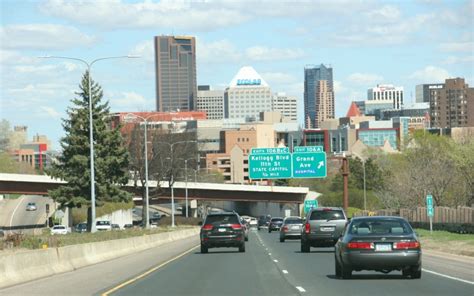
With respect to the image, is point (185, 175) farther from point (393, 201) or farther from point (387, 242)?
point (387, 242)

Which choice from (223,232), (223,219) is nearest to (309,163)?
(223,219)

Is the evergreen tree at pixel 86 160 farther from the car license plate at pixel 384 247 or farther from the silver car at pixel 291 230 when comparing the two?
the car license plate at pixel 384 247

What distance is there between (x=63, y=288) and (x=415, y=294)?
832cm

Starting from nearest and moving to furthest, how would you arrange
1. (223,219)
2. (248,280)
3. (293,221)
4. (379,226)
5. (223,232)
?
1. (379,226)
2. (248,280)
3. (223,232)
4. (223,219)
5. (293,221)

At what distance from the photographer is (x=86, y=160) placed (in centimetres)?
8769

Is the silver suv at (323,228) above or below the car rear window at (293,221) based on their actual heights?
above

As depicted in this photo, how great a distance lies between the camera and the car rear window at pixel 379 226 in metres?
23.4

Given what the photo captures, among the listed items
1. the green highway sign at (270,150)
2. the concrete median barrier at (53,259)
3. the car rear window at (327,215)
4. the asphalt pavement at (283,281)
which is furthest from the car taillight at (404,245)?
the green highway sign at (270,150)

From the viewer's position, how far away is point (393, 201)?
109 m

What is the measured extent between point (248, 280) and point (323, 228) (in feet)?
53.1

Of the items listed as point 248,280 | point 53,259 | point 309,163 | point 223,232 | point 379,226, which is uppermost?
point 309,163

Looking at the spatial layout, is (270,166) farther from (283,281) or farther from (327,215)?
(283,281)

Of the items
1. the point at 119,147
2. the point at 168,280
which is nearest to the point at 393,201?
the point at 119,147

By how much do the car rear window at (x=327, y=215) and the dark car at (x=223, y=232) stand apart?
3438 millimetres
